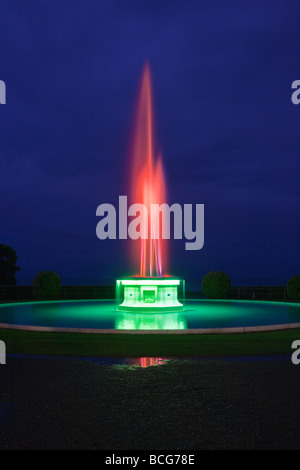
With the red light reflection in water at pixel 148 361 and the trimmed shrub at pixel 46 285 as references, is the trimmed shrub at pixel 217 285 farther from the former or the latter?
the red light reflection in water at pixel 148 361

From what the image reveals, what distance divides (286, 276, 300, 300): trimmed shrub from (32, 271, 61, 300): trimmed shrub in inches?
756

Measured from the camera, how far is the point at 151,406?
24.1 feet

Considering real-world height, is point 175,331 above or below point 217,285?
→ below

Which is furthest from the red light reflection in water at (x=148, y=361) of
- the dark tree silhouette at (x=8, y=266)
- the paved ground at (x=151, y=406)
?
the dark tree silhouette at (x=8, y=266)

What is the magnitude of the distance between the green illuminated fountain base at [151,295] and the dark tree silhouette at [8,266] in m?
24.2

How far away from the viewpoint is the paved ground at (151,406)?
5.90 metres

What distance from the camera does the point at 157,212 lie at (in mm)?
29141

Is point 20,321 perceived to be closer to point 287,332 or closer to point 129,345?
point 129,345

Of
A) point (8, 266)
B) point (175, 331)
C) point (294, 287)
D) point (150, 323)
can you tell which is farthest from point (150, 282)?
point (8, 266)

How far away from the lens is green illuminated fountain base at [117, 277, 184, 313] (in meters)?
25.0

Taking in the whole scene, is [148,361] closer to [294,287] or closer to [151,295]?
[151,295]

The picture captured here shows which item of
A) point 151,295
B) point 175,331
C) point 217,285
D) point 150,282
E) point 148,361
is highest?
point 150,282

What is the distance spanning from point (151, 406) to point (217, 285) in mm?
30715
